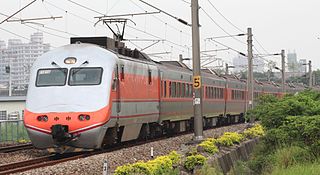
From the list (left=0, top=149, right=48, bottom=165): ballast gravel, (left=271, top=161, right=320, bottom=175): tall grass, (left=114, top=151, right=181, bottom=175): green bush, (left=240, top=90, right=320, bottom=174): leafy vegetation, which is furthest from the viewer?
(left=0, top=149, right=48, bottom=165): ballast gravel

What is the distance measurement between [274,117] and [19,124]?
41.1ft

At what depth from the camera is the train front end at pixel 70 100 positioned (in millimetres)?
15914

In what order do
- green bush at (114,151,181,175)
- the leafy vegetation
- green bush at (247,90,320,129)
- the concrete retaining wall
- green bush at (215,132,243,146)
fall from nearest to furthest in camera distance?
green bush at (114,151,181,175)
the leafy vegetation
the concrete retaining wall
green bush at (247,90,320,129)
green bush at (215,132,243,146)

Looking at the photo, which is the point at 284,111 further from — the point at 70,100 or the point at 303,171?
the point at 70,100

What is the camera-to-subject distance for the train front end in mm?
15914

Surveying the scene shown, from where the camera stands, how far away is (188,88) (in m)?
28.7

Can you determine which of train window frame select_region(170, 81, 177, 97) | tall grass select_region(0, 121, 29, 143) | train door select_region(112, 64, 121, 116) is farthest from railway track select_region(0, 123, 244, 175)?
tall grass select_region(0, 121, 29, 143)

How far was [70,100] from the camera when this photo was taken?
52.9 ft

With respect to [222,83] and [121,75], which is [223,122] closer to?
[222,83]

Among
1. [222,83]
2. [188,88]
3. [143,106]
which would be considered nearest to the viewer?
[143,106]

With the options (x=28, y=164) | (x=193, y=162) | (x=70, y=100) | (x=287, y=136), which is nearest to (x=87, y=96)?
(x=70, y=100)

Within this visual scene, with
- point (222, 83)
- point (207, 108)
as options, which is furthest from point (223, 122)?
point (207, 108)

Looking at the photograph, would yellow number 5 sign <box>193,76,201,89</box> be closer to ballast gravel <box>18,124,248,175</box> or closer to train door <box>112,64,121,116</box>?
ballast gravel <box>18,124,248,175</box>

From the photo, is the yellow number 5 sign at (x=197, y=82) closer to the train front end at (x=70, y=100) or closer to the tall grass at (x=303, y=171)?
the train front end at (x=70, y=100)
